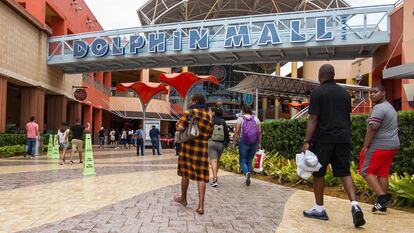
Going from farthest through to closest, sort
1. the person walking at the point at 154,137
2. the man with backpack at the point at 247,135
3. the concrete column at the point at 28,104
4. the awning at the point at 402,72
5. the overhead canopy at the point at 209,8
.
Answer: the overhead canopy at the point at 209,8
the concrete column at the point at 28,104
the person walking at the point at 154,137
the awning at the point at 402,72
the man with backpack at the point at 247,135

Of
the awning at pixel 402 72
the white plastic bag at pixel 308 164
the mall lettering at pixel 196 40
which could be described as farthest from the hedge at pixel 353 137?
the mall lettering at pixel 196 40

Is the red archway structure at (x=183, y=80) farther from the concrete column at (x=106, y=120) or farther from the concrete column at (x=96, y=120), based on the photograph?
Answer: the concrete column at (x=106, y=120)

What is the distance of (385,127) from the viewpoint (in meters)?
6.23

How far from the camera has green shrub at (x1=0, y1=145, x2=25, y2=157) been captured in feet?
62.7

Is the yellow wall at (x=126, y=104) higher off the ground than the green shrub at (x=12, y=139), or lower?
higher

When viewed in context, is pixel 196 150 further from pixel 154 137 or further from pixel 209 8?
pixel 209 8

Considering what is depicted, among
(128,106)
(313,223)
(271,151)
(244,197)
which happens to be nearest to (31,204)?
(244,197)

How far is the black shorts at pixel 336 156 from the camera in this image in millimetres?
5488

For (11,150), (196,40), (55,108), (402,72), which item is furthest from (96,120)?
(402,72)

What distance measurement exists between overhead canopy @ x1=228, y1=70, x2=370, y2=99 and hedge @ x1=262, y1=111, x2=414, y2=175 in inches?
420

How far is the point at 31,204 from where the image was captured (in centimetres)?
672

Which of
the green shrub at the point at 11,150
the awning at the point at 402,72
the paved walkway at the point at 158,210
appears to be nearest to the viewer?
the paved walkway at the point at 158,210

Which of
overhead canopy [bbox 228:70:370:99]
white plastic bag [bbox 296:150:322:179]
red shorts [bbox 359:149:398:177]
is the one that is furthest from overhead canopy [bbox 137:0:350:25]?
white plastic bag [bbox 296:150:322:179]

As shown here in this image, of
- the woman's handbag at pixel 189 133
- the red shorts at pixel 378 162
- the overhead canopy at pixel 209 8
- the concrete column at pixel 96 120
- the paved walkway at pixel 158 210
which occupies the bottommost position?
the paved walkway at pixel 158 210
